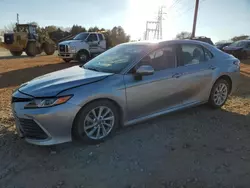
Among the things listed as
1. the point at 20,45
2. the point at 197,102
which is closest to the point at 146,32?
the point at 20,45

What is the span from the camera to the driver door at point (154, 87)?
156 inches

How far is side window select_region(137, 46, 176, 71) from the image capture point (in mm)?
4219

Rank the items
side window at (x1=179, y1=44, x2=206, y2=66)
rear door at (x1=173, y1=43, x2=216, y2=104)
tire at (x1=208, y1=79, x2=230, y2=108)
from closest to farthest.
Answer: rear door at (x1=173, y1=43, x2=216, y2=104) < side window at (x1=179, y1=44, x2=206, y2=66) < tire at (x1=208, y1=79, x2=230, y2=108)

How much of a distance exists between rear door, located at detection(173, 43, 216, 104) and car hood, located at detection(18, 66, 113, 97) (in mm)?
1413

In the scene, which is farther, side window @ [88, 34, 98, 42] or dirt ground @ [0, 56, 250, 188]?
side window @ [88, 34, 98, 42]

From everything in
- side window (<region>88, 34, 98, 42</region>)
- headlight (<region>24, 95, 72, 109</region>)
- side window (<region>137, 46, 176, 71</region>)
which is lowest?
headlight (<region>24, 95, 72, 109</region>)

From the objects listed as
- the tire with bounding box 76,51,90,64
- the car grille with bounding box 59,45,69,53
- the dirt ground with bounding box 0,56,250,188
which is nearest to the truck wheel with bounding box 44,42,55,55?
the car grille with bounding box 59,45,69,53

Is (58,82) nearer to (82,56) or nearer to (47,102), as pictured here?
(47,102)

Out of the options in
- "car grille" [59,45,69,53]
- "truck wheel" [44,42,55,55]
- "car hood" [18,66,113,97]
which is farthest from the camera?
"truck wheel" [44,42,55,55]

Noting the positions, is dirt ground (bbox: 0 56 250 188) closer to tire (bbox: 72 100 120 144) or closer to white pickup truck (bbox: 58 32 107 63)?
tire (bbox: 72 100 120 144)

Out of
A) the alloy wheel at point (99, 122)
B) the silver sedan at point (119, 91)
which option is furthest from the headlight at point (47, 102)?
the alloy wheel at point (99, 122)

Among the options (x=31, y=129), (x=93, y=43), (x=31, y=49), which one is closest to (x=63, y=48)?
(x=93, y=43)

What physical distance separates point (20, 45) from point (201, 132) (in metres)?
21.6

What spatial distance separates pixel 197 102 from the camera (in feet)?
16.1
